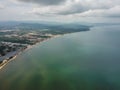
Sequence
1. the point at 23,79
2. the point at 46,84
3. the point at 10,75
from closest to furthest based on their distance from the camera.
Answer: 1. the point at 46,84
2. the point at 23,79
3. the point at 10,75

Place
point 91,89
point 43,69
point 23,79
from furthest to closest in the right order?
point 43,69 → point 23,79 → point 91,89

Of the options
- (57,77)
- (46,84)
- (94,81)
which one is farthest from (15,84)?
(94,81)

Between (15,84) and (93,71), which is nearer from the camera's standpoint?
(15,84)

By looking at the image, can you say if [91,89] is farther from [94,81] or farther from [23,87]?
[23,87]

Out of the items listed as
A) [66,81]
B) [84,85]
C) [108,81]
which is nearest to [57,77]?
[66,81]

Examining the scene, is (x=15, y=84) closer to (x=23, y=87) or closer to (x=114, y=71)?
(x=23, y=87)

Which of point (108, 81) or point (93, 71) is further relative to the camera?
point (93, 71)

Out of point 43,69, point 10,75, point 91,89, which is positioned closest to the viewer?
point 91,89

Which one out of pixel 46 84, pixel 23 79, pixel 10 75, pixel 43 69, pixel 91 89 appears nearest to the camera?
pixel 91 89

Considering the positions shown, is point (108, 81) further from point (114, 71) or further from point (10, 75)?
point (10, 75)
